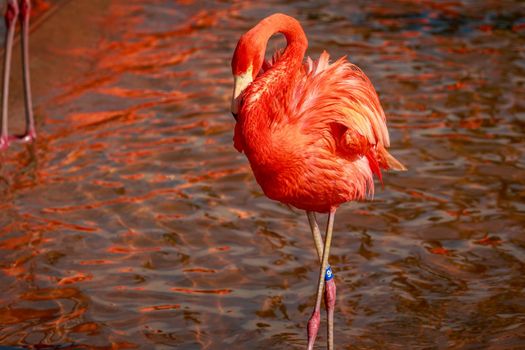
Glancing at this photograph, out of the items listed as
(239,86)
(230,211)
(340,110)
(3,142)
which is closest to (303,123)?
(340,110)

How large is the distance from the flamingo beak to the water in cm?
116

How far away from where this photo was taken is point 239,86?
12.0 ft

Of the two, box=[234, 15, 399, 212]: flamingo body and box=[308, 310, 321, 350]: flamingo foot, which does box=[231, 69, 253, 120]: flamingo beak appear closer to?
box=[234, 15, 399, 212]: flamingo body

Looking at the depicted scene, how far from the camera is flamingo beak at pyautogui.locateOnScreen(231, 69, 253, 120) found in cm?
363

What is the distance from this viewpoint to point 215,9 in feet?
29.5

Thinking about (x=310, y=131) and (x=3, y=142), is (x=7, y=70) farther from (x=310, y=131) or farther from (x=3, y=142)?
(x=310, y=131)

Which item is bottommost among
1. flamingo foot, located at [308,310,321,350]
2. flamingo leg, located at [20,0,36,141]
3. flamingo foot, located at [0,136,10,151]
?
flamingo foot, located at [308,310,321,350]

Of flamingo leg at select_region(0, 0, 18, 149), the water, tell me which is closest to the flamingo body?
the water

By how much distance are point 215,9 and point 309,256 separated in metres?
4.35

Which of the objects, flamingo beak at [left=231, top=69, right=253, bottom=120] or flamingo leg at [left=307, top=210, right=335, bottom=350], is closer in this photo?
flamingo beak at [left=231, top=69, right=253, bottom=120]

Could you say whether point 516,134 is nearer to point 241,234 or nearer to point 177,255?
point 241,234

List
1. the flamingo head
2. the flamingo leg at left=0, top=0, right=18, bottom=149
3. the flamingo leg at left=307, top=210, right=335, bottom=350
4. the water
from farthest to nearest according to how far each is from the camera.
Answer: the flamingo leg at left=0, top=0, right=18, bottom=149 → the water → the flamingo leg at left=307, top=210, right=335, bottom=350 → the flamingo head

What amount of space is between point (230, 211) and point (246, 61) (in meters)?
2.07

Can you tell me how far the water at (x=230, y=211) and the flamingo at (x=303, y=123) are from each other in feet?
2.10
